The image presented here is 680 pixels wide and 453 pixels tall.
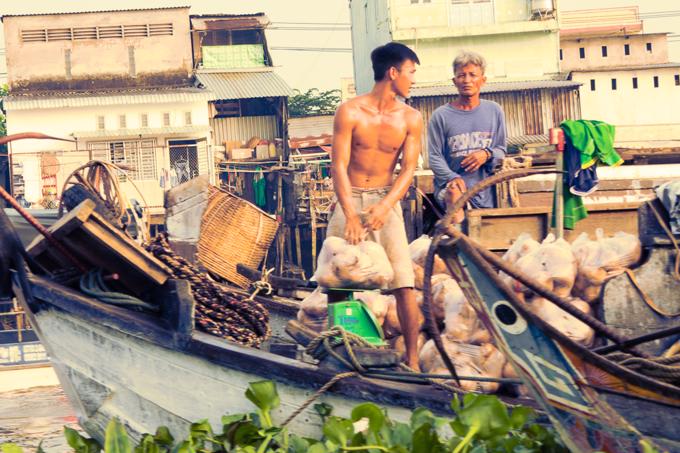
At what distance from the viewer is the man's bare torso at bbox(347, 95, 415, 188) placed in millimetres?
4988

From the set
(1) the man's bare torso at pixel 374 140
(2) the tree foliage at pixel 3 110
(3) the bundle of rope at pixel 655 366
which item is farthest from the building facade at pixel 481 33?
(3) the bundle of rope at pixel 655 366

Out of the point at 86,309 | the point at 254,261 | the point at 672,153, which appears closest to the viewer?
the point at 86,309

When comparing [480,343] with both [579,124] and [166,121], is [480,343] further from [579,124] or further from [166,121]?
[166,121]

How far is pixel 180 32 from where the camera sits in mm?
30172

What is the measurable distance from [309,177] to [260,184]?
76.8 inches

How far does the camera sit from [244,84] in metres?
30.1

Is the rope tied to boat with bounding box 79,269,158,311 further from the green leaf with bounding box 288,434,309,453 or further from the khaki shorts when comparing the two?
the green leaf with bounding box 288,434,309,453

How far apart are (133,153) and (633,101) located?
53.0 ft

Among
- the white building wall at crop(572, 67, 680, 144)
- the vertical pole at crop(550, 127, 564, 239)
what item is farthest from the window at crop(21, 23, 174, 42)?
the vertical pole at crop(550, 127, 564, 239)

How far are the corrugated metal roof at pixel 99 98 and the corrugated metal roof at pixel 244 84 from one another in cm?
78

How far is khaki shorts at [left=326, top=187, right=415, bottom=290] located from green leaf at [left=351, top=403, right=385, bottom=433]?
4.28 ft

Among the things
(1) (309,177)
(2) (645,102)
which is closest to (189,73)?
(1) (309,177)

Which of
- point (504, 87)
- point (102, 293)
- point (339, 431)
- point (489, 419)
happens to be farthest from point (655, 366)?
point (504, 87)

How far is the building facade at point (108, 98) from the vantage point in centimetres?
2742
